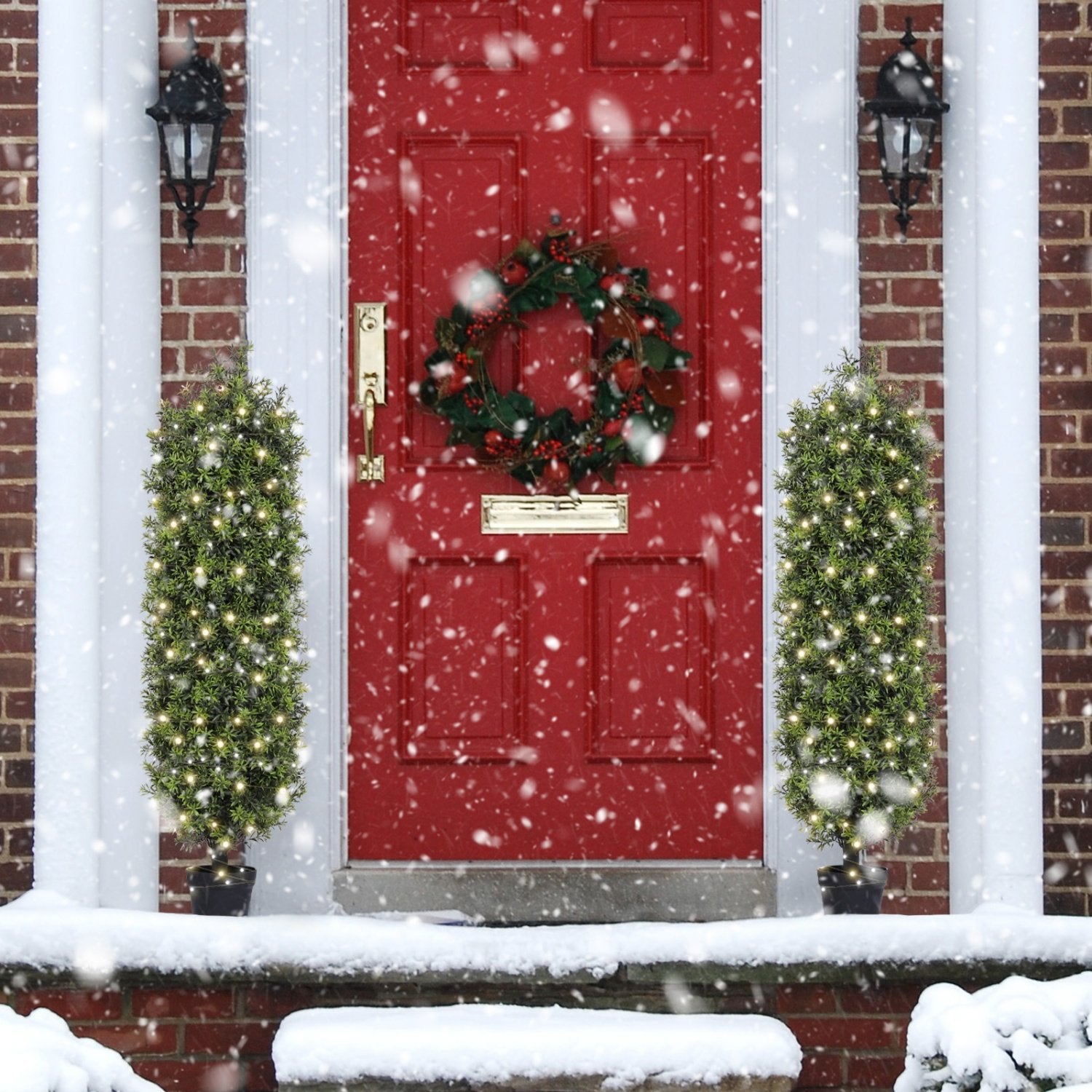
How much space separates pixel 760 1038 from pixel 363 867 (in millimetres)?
1346

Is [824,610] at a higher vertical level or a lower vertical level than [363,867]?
higher

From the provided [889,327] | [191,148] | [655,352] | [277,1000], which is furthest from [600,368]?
[277,1000]

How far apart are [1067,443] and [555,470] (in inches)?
57.2

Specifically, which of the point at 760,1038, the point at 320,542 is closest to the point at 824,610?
the point at 760,1038

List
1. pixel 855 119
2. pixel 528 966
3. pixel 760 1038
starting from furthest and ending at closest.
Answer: pixel 855 119, pixel 528 966, pixel 760 1038

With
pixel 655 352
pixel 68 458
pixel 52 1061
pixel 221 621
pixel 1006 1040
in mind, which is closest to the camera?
pixel 52 1061

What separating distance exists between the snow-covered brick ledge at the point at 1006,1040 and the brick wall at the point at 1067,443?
1284mm

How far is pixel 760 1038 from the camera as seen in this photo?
3027mm

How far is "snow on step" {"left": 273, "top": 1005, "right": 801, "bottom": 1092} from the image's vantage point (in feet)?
9.73

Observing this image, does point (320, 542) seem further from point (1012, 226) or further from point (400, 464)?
point (1012, 226)

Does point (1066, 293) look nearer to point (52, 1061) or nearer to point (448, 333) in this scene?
point (448, 333)

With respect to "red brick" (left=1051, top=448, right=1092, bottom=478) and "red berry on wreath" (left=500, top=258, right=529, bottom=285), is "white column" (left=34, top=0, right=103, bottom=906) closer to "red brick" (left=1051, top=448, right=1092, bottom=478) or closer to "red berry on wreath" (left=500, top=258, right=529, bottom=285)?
"red berry on wreath" (left=500, top=258, right=529, bottom=285)

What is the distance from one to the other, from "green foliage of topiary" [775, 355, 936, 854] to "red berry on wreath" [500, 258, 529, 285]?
909 millimetres

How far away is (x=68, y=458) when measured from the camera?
3.65 metres
